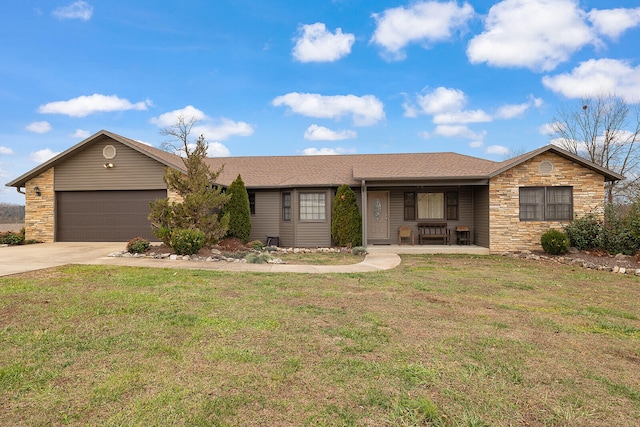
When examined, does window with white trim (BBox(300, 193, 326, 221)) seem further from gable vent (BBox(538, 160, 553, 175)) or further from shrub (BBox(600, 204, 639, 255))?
shrub (BBox(600, 204, 639, 255))

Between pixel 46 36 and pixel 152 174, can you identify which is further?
pixel 152 174

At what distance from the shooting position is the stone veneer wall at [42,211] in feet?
45.5

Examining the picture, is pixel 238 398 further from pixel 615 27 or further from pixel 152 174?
pixel 615 27

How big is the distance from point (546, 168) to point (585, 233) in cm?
255

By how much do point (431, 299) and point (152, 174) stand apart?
1196cm

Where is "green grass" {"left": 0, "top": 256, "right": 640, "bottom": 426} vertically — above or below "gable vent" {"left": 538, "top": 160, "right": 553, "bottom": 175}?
below

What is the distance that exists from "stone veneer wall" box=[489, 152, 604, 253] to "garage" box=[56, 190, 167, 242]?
41.8ft

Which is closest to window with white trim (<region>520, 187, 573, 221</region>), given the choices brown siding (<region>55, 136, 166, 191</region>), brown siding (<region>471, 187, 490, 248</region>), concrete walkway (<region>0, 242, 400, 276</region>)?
brown siding (<region>471, 187, 490, 248</region>)

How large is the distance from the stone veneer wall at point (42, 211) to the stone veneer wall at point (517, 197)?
17215 millimetres

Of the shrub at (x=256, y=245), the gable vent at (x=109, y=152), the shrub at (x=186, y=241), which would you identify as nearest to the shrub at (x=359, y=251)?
the shrub at (x=256, y=245)

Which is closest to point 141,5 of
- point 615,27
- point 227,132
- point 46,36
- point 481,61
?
point 46,36

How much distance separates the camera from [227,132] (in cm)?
2331

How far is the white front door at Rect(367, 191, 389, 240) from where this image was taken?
14375 mm

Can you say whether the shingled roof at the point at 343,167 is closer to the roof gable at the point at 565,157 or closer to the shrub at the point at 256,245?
the roof gable at the point at 565,157
